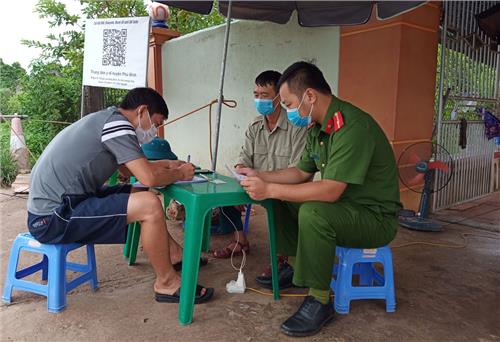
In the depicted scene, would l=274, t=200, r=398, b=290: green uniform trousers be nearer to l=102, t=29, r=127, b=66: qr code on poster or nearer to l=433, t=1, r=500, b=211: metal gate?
l=433, t=1, r=500, b=211: metal gate

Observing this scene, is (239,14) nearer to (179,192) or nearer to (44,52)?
(179,192)

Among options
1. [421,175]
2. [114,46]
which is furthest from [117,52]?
[421,175]

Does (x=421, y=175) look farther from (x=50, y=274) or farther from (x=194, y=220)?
(x=50, y=274)

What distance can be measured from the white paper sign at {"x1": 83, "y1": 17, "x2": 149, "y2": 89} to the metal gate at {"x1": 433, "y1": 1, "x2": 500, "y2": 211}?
294cm

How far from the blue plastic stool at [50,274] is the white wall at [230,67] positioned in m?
2.82

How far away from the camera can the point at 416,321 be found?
2.08 meters

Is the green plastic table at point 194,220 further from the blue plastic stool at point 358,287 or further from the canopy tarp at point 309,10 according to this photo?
the canopy tarp at point 309,10

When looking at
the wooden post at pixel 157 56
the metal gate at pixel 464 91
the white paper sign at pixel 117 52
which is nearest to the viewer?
the metal gate at pixel 464 91

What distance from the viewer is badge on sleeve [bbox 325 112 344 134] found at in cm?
200

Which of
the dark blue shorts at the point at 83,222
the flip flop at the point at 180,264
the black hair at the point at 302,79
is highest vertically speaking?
the black hair at the point at 302,79

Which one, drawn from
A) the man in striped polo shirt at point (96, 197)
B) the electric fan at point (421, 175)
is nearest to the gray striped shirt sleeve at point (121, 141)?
the man in striped polo shirt at point (96, 197)

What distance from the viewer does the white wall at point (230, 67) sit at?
13.9ft

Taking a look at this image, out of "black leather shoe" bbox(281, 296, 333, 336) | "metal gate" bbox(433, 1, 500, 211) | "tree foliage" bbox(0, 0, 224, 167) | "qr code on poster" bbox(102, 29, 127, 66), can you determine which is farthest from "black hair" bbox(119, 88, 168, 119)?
"tree foliage" bbox(0, 0, 224, 167)

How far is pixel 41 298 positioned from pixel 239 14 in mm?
3030
